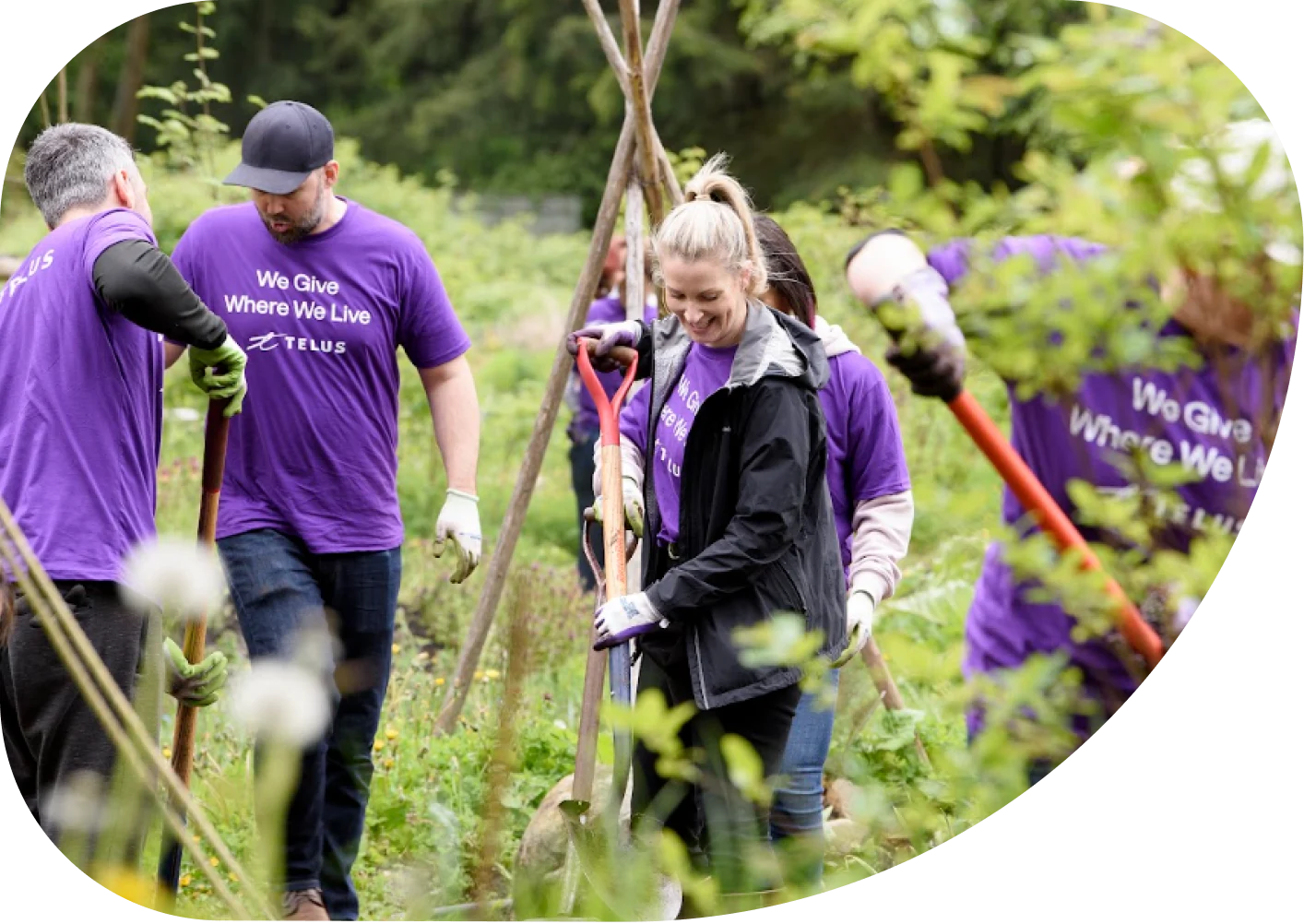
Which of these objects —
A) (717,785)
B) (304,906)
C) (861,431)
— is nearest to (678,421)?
Answer: (861,431)

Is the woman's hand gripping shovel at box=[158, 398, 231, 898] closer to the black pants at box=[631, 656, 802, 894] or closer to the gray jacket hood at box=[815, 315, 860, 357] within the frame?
the black pants at box=[631, 656, 802, 894]

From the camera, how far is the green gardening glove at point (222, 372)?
9.98ft

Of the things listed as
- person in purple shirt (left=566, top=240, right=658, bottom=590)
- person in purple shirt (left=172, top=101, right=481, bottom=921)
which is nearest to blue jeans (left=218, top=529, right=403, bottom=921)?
person in purple shirt (left=172, top=101, right=481, bottom=921)

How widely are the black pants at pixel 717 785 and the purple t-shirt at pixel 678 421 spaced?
322mm

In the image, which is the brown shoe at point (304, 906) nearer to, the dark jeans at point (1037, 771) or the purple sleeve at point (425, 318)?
the purple sleeve at point (425, 318)

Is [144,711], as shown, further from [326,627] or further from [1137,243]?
[1137,243]

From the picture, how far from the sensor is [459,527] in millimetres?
3674

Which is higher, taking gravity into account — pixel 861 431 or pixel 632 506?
pixel 861 431

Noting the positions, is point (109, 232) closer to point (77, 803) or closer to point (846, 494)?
point (77, 803)

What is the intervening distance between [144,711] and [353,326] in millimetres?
1019

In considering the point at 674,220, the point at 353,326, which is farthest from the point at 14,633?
the point at 674,220


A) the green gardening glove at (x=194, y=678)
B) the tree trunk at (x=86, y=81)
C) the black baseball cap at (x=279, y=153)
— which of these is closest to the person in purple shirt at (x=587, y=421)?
the black baseball cap at (x=279, y=153)

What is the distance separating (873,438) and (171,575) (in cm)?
156

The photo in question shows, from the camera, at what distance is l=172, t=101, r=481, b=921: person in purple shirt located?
131 inches
